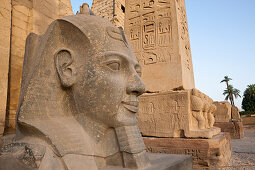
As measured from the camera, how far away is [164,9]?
4293 millimetres

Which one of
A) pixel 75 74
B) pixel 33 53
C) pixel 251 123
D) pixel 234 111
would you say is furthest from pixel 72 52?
pixel 251 123

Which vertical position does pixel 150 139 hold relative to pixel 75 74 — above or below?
below

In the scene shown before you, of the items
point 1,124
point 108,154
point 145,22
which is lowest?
point 108,154

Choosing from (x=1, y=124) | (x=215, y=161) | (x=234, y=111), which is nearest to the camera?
(x=1, y=124)

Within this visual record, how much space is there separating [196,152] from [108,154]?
2455 millimetres

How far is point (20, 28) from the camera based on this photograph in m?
2.99

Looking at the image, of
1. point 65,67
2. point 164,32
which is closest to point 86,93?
point 65,67

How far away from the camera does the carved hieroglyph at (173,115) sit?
12.0 feet

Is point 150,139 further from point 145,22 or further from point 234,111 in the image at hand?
point 234,111

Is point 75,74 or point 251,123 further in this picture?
point 251,123

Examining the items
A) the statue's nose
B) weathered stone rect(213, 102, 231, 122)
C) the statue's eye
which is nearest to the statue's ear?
the statue's eye

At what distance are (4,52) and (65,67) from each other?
1.47 meters

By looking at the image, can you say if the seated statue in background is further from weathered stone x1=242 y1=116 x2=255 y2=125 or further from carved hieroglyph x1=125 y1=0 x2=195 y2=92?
weathered stone x1=242 y1=116 x2=255 y2=125

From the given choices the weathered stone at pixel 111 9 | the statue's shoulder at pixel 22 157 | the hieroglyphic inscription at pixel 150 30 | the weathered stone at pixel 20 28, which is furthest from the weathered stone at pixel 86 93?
the weathered stone at pixel 111 9
